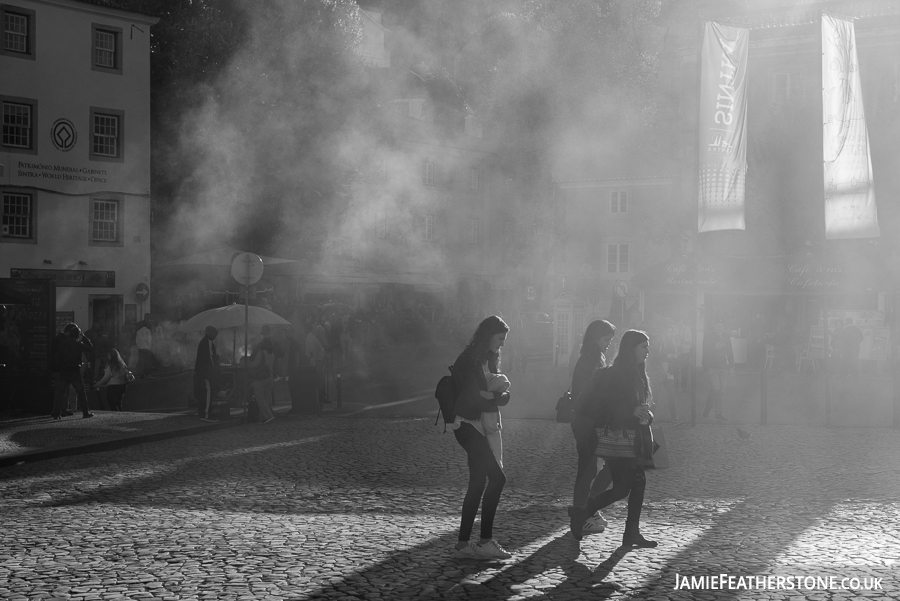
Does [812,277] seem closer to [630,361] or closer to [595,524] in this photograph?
[595,524]

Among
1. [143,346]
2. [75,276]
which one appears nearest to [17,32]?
[75,276]

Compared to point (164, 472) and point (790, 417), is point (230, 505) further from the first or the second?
point (790, 417)

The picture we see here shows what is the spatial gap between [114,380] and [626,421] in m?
10.8

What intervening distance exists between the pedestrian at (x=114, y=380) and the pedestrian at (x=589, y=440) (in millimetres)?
9747

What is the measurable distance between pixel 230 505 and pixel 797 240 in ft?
77.3

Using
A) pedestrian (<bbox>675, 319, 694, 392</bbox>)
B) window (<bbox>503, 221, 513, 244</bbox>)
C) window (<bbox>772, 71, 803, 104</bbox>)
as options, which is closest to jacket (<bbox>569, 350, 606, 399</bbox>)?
pedestrian (<bbox>675, 319, 694, 392</bbox>)

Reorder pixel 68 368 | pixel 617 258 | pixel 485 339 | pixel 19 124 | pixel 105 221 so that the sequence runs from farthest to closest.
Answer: pixel 617 258
pixel 105 221
pixel 19 124
pixel 68 368
pixel 485 339

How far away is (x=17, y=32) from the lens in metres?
26.6

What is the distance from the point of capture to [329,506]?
752 cm

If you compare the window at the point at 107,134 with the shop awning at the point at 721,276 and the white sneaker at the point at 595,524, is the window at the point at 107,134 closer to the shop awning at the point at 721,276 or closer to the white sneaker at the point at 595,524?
the shop awning at the point at 721,276

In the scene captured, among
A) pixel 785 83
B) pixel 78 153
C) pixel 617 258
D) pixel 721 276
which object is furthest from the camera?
pixel 617 258

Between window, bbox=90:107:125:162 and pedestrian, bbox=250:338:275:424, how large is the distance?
1578 centimetres

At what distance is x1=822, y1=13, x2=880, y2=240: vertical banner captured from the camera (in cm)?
1522

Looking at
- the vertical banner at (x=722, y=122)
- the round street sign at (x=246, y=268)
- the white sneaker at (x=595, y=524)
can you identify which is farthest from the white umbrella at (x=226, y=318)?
the white sneaker at (x=595, y=524)
